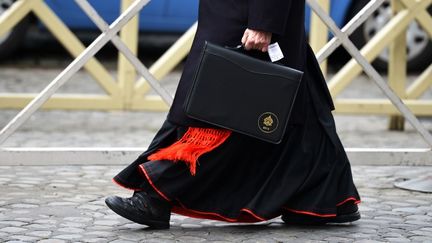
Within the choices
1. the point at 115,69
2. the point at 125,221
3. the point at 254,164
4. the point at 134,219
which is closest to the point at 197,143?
the point at 254,164

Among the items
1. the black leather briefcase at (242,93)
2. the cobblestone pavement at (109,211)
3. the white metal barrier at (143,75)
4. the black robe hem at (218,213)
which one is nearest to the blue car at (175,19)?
the cobblestone pavement at (109,211)

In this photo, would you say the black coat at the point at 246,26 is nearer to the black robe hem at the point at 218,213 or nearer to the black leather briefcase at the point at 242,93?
the black leather briefcase at the point at 242,93

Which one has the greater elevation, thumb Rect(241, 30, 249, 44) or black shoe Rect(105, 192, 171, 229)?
thumb Rect(241, 30, 249, 44)

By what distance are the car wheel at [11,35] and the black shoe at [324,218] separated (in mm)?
6613

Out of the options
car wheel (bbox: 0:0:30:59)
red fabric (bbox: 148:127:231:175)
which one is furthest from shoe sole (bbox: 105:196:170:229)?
car wheel (bbox: 0:0:30:59)

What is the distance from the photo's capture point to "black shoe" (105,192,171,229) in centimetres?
450

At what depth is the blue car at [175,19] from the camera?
35.3ft

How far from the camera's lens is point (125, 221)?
188 inches

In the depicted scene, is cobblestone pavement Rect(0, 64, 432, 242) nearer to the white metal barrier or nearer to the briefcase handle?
the white metal barrier

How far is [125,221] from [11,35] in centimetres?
641

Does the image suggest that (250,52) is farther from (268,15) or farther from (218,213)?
(218,213)

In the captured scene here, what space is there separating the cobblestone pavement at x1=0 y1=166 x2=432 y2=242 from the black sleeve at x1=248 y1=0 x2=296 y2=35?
0.79 metres

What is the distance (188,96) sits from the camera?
4344mm

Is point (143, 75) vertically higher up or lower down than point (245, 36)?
higher up
